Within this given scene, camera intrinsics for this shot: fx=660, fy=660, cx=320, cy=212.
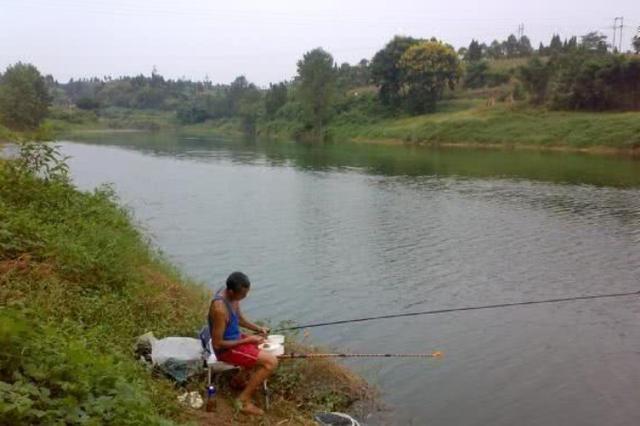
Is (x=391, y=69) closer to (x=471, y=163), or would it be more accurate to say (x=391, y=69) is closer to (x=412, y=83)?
(x=412, y=83)

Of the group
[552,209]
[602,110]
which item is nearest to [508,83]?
[602,110]

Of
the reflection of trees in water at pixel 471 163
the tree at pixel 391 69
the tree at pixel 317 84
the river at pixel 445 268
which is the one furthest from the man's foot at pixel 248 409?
the tree at pixel 317 84

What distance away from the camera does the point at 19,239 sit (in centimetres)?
878

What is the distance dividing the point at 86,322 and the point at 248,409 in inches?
86.6

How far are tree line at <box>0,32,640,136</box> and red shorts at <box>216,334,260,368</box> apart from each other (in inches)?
1804

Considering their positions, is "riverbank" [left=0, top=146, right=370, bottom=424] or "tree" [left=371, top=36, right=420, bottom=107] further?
"tree" [left=371, top=36, right=420, bottom=107]

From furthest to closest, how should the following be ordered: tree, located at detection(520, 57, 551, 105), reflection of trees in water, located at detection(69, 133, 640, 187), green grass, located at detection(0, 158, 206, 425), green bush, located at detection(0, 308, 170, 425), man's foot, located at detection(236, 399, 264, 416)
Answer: tree, located at detection(520, 57, 551, 105) → reflection of trees in water, located at detection(69, 133, 640, 187) → man's foot, located at detection(236, 399, 264, 416) → green grass, located at detection(0, 158, 206, 425) → green bush, located at detection(0, 308, 170, 425)

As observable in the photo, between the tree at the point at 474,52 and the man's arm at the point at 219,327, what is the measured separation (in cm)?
9821

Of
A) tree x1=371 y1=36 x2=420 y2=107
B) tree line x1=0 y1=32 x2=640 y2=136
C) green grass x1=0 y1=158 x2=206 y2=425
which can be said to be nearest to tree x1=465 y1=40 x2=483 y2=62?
tree line x1=0 y1=32 x2=640 y2=136

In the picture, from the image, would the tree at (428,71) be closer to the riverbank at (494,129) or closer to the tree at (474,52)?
the riverbank at (494,129)

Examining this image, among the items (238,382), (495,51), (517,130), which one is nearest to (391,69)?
(517,130)

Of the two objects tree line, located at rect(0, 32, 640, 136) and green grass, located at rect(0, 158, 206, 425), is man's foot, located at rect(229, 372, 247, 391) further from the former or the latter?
tree line, located at rect(0, 32, 640, 136)

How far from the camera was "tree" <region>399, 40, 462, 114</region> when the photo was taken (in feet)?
251

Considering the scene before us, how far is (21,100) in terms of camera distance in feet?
238
